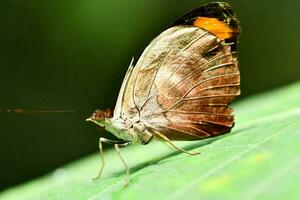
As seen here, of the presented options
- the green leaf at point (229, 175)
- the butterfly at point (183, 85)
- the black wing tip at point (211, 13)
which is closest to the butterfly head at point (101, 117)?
the butterfly at point (183, 85)

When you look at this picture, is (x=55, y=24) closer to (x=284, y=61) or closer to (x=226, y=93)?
(x=284, y=61)

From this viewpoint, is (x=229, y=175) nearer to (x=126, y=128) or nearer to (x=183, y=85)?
(x=126, y=128)

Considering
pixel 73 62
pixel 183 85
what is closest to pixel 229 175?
pixel 183 85

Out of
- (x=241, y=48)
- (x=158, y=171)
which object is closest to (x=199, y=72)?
(x=158, y=171)

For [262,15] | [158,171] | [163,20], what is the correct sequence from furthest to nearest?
[262,15] → [163,20] → [158,171]

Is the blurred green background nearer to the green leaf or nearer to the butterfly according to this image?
the butterfly

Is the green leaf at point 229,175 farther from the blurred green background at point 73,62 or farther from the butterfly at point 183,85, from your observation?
the blurred green background at point 73,62

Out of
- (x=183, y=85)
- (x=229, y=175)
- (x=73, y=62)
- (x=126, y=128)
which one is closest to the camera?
(x=229, y=175)
